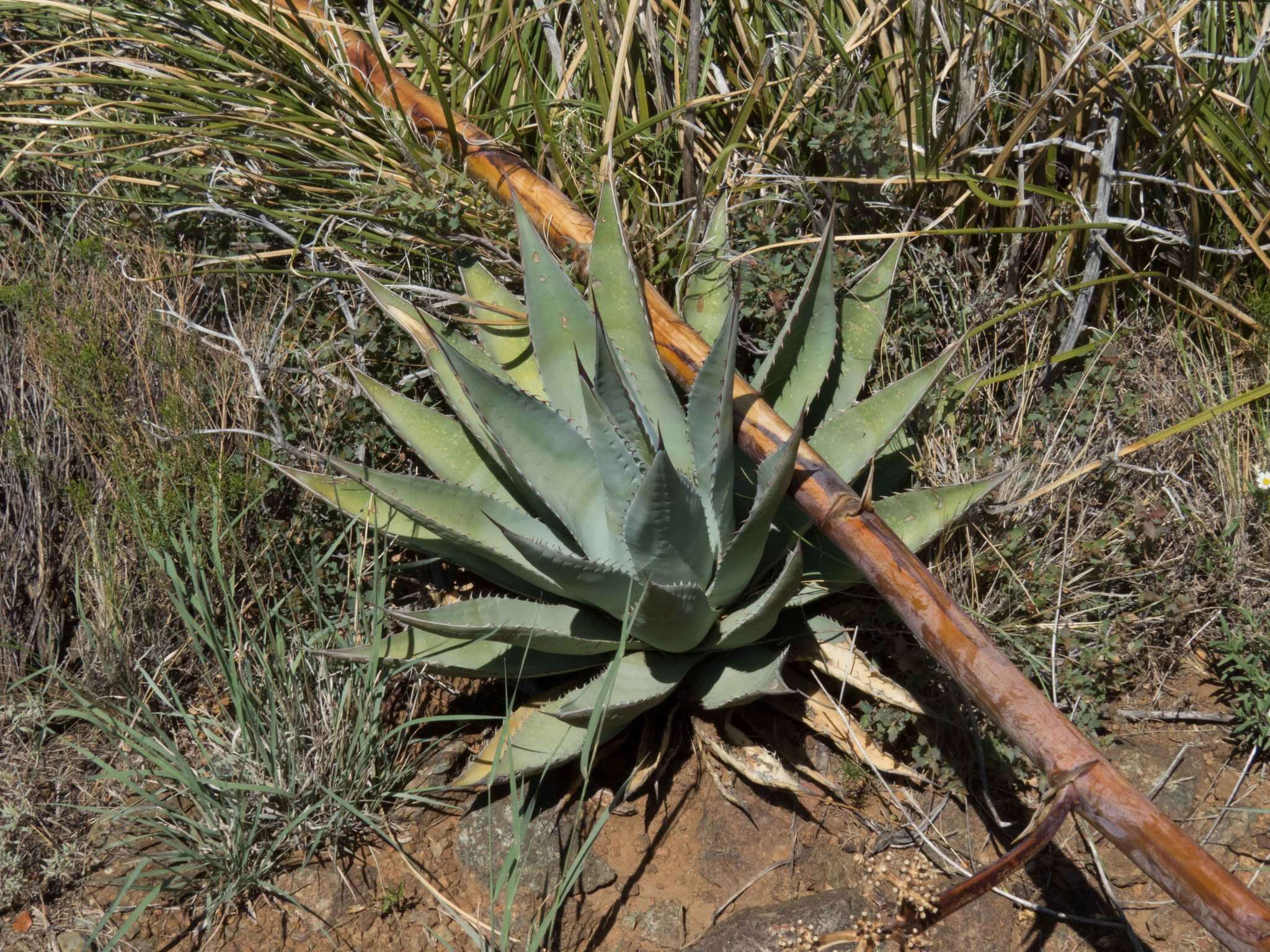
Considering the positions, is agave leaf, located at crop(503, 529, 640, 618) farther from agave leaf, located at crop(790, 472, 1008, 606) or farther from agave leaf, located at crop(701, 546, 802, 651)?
agave leaf, located at crop(790, 472, 1008, 606)

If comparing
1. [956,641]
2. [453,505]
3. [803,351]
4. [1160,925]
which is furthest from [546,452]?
[1160,925]

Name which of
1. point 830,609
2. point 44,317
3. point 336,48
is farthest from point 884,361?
point 44,317

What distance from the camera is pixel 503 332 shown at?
2.58 metres

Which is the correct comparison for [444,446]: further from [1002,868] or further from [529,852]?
[1002,868]

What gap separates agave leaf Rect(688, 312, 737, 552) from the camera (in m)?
1.96

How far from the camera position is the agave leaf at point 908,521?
208 centimetres

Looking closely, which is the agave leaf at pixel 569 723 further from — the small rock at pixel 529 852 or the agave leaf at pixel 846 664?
the agave leaf at pixel 846 664

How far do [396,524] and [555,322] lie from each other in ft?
1.92

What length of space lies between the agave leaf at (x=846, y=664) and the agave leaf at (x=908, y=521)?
74mm

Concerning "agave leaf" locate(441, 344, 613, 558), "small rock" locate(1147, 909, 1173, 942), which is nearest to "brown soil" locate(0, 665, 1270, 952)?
"small rock" locate(1147, 909, 1173, 942)

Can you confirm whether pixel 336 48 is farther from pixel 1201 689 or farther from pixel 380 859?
pixel 1201 689

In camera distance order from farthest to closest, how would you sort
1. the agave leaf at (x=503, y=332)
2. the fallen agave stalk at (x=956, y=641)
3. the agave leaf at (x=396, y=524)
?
the agave leaf at (x=503, y=332) < the agave leaf at (x=396, y=524) < the fallen agave stalk at (x=956, y=641)

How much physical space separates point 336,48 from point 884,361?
1864mm

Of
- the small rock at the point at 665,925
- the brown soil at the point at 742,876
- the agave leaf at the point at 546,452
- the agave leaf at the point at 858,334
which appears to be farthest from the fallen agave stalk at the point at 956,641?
the small rock at the point at 665,925
